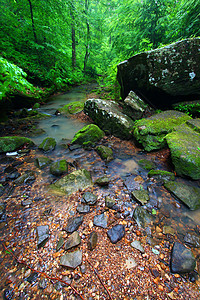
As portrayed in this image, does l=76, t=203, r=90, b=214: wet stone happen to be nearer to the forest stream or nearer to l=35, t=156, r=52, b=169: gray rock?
the forest stream

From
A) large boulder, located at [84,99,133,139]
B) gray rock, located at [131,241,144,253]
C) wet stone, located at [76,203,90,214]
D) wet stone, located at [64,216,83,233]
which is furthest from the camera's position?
large boulder, located at [84,99,133,139]

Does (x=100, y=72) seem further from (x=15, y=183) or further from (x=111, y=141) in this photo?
(x=15, y=183)

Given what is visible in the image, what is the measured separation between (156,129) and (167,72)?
2441 millimetres

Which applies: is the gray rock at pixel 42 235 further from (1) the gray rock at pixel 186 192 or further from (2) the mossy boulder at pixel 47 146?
(2) the mossy boulder at pixel 47 146

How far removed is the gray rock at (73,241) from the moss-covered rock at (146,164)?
2.46m

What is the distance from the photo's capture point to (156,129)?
4418 millimetres

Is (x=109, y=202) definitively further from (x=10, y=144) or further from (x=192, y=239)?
(x=10, y=144)

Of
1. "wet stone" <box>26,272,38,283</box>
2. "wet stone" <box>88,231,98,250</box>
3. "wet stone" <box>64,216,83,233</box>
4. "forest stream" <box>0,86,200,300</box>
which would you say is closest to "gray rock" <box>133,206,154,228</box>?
"forest stream" <box>0,86,200,300</box>

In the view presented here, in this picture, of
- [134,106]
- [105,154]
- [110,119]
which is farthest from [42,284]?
[134,106]

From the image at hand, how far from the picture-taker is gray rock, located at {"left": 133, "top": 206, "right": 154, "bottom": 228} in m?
2.25

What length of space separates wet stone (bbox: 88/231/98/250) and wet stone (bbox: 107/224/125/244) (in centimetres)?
22

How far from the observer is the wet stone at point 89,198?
2627 mm

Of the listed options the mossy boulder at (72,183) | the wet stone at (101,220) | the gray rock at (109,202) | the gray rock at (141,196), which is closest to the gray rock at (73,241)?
the wet stone at (101,220)

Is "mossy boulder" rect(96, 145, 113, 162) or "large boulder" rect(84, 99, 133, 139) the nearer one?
"mossy boulder" rect(96, 145, 113, 162)
